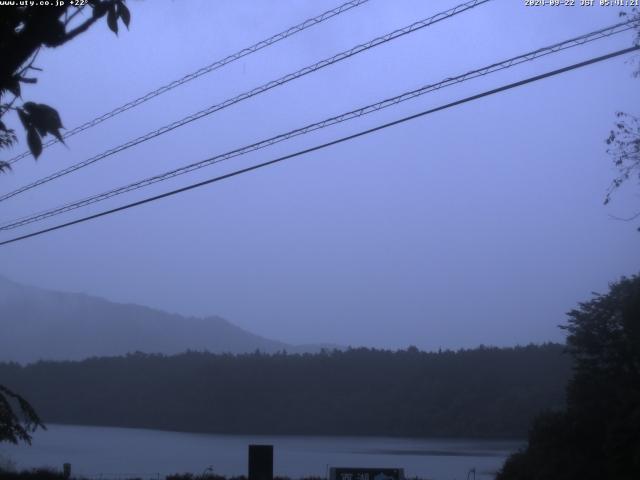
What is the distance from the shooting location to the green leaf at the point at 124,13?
14.9 feet

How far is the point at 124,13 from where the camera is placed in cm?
455

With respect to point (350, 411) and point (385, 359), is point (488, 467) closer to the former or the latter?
point (350, 411)

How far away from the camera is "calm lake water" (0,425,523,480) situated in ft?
105

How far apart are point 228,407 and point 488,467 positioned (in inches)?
1756

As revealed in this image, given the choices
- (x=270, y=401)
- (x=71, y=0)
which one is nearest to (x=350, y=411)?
(x=270, y=401)

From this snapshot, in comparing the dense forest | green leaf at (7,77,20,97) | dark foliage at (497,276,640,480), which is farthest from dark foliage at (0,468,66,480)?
the dense forest

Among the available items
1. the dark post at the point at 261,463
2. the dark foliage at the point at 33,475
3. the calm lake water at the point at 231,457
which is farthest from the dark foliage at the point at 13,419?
the calm lake water at the point at 231,457

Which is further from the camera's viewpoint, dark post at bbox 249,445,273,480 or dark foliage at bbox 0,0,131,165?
dark post at bbox 249,445,273,480

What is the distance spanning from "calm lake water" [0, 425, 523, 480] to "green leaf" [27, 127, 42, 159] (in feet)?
83.4

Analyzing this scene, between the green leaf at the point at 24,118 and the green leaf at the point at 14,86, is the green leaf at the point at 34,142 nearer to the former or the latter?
the green leaf at the point at 24,118

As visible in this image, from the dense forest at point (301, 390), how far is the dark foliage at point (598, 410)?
22323mm

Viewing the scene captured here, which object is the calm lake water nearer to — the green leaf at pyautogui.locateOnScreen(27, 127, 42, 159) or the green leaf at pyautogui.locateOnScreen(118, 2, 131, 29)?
the green leaf at pyautogui.locateOnScreen(118, 2, 131, 29)

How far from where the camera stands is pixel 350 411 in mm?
66062

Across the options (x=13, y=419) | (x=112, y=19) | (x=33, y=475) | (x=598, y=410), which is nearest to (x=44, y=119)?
(x=112, y=19)
